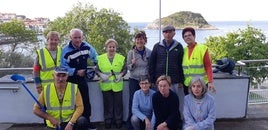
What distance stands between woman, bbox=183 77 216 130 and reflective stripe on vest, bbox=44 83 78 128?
132 cm

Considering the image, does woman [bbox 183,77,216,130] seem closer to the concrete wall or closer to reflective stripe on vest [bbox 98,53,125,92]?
reflective stripe on vest [bbox 98,53,125,92]

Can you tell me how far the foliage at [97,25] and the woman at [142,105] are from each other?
2589 centimetres

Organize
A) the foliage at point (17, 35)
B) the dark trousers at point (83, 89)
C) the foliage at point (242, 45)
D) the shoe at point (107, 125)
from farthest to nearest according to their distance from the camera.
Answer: the foliage at point (17, 35) < the foliage at point (242, 45) < the shoe at point (107, 125) < the dark trousers at point (83, 89)

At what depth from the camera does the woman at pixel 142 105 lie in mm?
4469

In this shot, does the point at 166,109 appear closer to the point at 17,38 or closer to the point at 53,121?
the point at 53,121

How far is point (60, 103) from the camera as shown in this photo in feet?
12.6

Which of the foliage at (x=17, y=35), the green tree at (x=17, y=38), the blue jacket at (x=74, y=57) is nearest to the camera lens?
the blue jacket at (x=74, y=57)

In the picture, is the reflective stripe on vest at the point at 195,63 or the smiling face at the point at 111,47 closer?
the reflective stripe on vest at the point at 195,63

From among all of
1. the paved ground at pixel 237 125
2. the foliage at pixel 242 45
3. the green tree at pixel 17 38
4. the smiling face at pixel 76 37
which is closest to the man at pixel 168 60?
the smiling face at pixel 76 37

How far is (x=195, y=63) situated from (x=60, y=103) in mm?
1794

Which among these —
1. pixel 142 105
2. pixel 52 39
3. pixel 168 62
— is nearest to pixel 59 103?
pixel 52 39

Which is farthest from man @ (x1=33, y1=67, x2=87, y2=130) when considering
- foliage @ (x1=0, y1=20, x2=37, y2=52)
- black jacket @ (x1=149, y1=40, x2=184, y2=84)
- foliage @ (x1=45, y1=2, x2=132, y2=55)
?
foliage @ (x1=0, y1=20, x2=37, y2=52)

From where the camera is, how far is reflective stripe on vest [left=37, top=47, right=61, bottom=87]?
4.43 metres

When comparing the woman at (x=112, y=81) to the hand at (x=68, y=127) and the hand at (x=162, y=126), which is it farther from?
the hand at (x=68, y=127)
